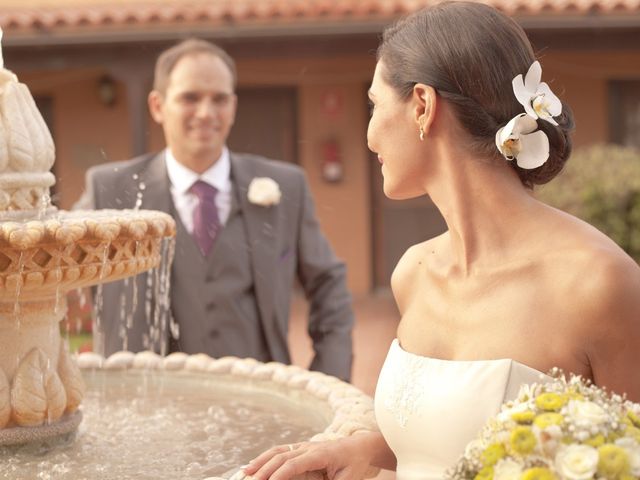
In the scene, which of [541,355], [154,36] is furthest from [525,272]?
[154,36]

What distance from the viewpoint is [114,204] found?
4.73 metres

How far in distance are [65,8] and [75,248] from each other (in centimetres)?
1140

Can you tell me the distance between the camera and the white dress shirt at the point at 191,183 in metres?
4.83

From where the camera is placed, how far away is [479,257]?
101 inches

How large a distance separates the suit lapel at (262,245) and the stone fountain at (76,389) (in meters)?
1.16

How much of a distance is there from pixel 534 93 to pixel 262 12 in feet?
34.5

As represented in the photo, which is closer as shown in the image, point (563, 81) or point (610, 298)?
point (610, 298)

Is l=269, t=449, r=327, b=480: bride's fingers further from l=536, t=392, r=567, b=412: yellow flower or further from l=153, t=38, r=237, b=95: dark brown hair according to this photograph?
l=153, t=38, r=237, b=95: dark brown hair

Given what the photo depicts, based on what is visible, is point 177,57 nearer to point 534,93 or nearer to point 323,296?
point 323,296

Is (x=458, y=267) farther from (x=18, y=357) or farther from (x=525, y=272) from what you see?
(x=18, y=357)

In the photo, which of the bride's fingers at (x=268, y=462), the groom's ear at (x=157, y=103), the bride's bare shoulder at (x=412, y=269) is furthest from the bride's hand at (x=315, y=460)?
the groom's ear at (x=157, y=103)

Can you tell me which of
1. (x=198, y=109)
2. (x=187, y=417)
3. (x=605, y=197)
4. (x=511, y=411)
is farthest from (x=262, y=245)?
(x=605, y=197)

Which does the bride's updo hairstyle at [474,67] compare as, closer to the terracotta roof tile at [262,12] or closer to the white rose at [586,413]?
the white rose at [586,413]


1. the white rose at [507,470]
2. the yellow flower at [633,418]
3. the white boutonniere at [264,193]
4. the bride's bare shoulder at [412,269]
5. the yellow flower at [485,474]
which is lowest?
the yellow flower at [485,474]
